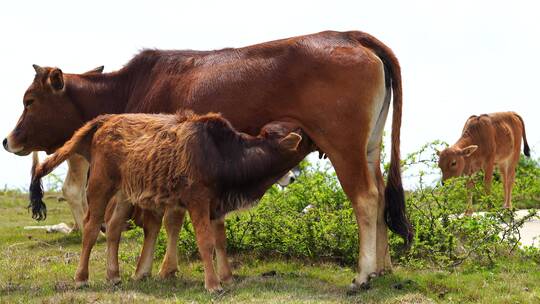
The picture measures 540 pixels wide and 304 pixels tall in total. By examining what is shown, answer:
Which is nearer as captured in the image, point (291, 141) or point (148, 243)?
point (291, 141)

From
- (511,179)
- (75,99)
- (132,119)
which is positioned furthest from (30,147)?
Answer: (511,179)

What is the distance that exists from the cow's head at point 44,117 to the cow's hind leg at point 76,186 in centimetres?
267

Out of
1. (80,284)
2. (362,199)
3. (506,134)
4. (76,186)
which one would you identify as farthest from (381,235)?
(506,134)

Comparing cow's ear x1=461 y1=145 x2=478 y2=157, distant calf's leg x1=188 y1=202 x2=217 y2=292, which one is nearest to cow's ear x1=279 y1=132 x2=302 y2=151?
distant calf's leg x1=188 y1=202 x2=217 y2=292

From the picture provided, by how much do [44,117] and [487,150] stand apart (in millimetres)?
10932

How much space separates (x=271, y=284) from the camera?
7902 mm

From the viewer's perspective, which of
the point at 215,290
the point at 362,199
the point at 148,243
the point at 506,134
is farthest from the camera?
the point at 506,134

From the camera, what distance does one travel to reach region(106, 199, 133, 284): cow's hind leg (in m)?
8.11

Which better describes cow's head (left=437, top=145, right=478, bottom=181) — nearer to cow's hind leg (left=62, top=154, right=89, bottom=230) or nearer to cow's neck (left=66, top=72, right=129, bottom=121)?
cow's hind leg (left=62, top=154, right=89, bottom=230)

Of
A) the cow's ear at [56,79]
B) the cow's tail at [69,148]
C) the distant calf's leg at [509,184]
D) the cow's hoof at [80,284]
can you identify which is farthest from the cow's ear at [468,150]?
the cow's hoof at [80,284]

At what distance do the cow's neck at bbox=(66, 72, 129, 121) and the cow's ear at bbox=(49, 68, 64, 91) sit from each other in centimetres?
13

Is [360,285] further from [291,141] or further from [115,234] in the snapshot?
[115,234]

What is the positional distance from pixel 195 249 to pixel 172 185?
2.84 metres

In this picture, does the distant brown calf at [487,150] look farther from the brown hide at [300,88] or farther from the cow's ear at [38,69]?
the cow's ear at [38,69]
